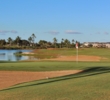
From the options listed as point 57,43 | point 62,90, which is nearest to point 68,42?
point 57,43

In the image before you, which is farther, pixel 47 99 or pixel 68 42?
pixel 68 42

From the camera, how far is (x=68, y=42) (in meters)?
184

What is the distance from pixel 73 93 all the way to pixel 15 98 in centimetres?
207

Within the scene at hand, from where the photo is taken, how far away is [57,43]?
199875 millimetres

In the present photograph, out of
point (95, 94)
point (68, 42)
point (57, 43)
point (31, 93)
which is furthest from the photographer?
point (57, 43)

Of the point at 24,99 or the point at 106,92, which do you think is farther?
the point at 106,92

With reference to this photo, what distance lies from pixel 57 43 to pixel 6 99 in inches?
7529

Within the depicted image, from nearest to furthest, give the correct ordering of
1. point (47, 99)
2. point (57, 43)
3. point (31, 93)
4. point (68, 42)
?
point (47, 99) → point (31, 93) → point (68, 42) → point (57, 43)

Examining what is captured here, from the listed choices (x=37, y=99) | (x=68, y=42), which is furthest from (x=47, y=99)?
(x=68, y=42)

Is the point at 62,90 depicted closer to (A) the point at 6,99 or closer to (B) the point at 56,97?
(B) the point at 56,97

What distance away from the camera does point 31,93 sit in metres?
9.69

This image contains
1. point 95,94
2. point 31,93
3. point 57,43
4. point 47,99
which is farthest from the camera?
point 57,43

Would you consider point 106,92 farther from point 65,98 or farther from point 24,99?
point 24,99

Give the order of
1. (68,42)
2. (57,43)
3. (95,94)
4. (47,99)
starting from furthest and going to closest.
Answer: (57,43) < (68,42) < (95,94) < (47,99)
